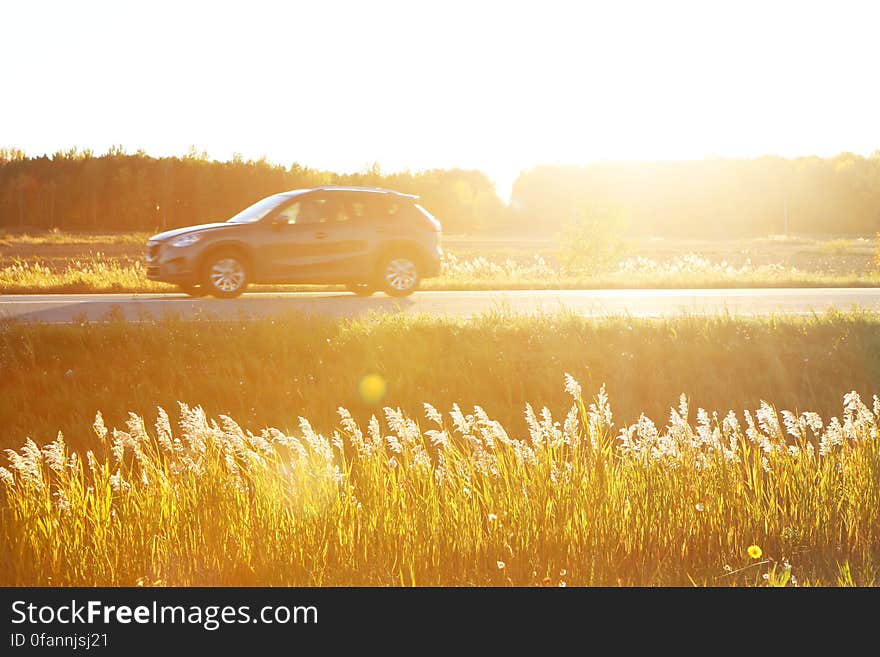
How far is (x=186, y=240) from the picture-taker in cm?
1645

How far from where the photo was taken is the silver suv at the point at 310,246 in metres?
16.6

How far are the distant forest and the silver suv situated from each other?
55.1 m

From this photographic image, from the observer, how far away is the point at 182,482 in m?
6.40

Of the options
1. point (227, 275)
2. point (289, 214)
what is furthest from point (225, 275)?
point (289, 214)

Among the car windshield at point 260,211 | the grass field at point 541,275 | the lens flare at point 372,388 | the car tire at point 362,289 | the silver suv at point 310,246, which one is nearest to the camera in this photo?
the lens flare at point 372,388

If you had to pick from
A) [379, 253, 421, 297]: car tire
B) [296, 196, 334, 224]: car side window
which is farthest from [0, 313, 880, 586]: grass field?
[379, 253, 421, 297]: car tire

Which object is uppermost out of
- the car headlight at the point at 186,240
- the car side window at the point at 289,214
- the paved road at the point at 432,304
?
the car side window at the point at 289,214

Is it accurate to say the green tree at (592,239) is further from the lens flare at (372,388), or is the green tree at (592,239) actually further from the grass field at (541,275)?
the lens flare at (372,388)

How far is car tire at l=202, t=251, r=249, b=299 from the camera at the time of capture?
16.8 meters

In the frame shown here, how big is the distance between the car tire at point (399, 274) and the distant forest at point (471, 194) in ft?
181

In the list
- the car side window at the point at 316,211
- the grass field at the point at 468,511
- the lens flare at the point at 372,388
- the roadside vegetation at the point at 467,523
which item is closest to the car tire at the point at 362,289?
the car side window at the point at 316,211

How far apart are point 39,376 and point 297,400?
3117mm
